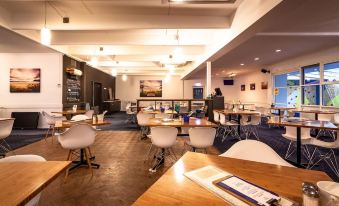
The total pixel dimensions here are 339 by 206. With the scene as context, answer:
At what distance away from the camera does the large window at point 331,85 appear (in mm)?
6945

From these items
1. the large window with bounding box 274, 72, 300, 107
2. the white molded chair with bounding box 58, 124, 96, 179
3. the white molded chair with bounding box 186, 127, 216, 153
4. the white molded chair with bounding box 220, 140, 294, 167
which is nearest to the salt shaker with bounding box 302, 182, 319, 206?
the white molded chair with bounding box 220, 140, 294, 167

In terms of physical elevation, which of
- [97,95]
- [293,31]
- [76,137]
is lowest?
[76,137]

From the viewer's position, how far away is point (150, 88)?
1645cm

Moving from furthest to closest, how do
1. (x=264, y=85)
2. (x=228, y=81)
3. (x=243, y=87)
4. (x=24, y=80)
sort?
(x=228, y=81)
(x=243, y=87)
(x=264, y=85)
(x=24, y=80)

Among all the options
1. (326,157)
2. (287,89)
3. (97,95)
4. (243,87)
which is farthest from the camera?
(243,87)

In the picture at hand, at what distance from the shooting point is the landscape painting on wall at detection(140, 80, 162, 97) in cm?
1639

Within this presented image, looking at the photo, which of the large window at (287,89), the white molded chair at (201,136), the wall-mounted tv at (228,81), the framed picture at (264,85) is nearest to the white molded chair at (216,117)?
the white molded chair at (201,136)

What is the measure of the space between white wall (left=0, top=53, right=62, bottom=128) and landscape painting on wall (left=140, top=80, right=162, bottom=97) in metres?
8.86

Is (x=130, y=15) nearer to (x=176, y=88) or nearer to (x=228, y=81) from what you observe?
(x=176, y=88)

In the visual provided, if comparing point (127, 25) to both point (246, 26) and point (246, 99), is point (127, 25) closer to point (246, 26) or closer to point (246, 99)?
point (246, 26)

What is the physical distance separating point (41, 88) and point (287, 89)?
36.6 ft

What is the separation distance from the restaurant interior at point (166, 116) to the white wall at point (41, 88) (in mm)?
39

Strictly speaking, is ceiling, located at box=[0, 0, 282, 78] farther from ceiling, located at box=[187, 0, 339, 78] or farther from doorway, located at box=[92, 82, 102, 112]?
doorway, located at box=[92, 82, 102, 112]

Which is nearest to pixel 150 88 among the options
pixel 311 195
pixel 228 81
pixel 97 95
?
pixel 97 95
